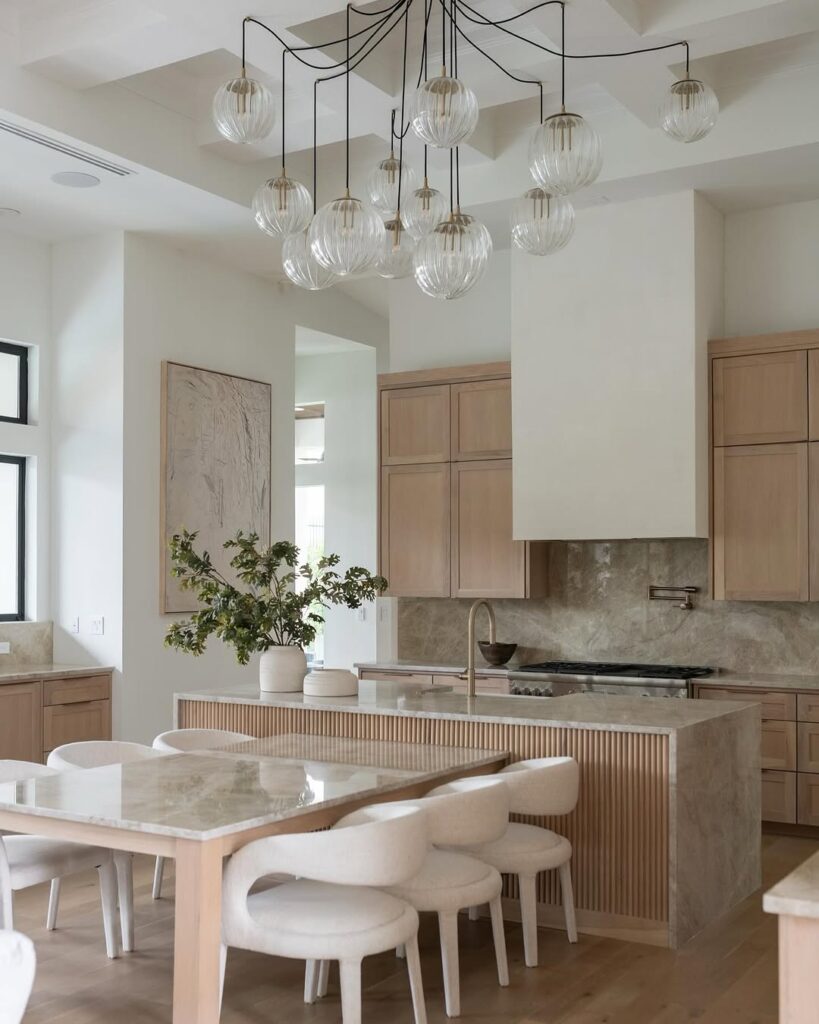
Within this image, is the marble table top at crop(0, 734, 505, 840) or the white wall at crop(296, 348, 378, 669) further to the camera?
the white wall at crop(296, 348, 378, 669)

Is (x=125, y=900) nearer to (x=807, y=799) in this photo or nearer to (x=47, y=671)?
(x=47, y=671)

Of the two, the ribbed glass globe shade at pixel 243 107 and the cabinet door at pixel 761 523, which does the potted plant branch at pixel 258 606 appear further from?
the cabinet door at pixel 761 523

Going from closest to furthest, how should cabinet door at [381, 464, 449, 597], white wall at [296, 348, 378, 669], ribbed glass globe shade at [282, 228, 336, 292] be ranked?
ribbed glass globe shade at [282, 228, 336, 292] < cabinet door at [381, 464, 449, 597] < white wall at [296, 348, 378, 669]

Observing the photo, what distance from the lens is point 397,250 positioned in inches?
160

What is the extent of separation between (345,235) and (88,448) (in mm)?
3577

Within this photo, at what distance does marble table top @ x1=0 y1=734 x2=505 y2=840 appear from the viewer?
305cm

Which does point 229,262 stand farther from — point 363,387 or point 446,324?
point 363,387

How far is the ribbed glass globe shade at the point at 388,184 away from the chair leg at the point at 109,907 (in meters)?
2.50

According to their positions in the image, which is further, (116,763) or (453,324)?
(453,324)

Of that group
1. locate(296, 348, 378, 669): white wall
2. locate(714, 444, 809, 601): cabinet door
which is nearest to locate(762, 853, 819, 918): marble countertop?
locate(714, 444, 809, 601): cabinet door

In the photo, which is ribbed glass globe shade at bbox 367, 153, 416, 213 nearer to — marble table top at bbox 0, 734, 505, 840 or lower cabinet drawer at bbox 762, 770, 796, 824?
marble table top at bbox 0, 734, 505, 840

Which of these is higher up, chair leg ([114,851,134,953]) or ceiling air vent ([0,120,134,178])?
ceiling air vent ([0,120,134,178])

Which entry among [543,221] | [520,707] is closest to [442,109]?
[543,221]

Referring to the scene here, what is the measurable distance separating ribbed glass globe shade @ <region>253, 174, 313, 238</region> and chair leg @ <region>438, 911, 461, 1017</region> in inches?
90.0
